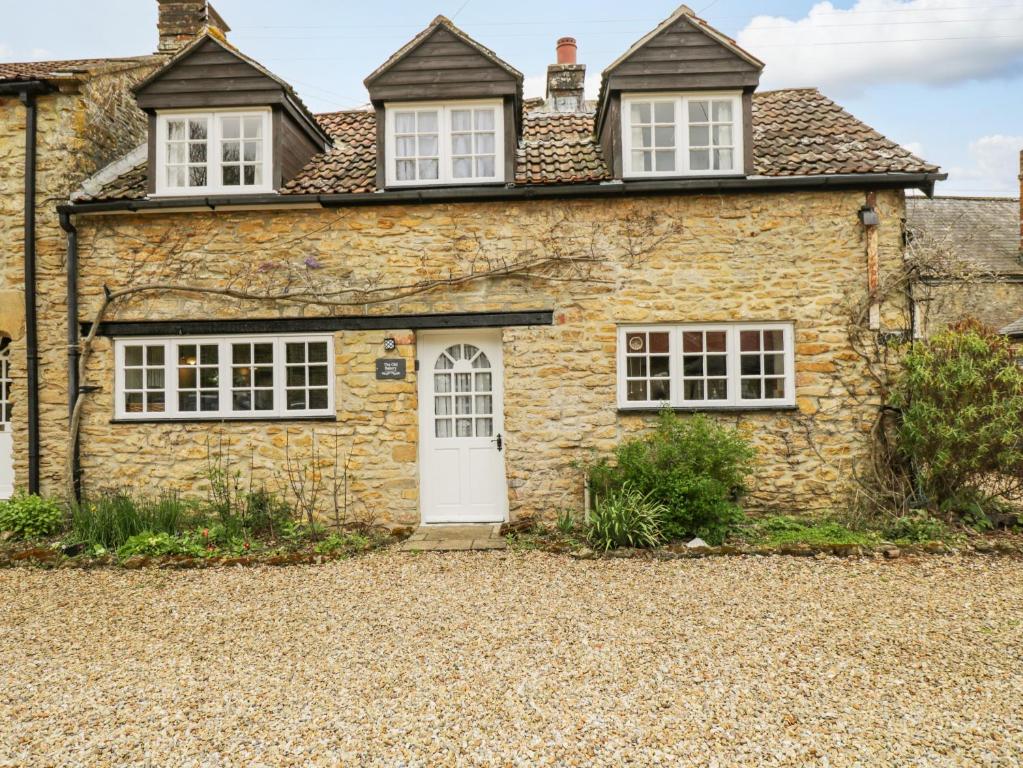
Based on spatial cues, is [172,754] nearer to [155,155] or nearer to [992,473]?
[155,155]

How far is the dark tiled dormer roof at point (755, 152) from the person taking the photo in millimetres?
8164

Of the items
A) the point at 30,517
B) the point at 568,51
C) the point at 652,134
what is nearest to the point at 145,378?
the point at 30,517

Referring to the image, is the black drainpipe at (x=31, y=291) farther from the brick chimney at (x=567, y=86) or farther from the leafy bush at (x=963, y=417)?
the leafy bush at (x=963, y=417)

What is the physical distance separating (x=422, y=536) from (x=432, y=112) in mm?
5517

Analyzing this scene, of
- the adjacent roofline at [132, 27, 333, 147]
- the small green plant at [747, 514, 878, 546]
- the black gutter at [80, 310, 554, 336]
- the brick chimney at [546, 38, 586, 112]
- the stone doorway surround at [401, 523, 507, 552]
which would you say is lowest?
the stone doorway surround at [401, 523, 507, 552]

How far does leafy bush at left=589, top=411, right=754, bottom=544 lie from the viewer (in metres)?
7.18

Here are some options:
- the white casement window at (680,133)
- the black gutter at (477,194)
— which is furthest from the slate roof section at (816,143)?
the white casement window at (680,133)

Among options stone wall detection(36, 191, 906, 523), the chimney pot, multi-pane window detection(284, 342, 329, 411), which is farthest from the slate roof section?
multi-pane window detection(284, 342, 329, 411)

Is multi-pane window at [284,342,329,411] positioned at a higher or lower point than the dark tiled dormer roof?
lower

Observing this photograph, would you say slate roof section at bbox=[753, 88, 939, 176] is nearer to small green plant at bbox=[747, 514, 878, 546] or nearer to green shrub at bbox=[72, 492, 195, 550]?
small green plant at bbox=[747, 514, 878, 546]

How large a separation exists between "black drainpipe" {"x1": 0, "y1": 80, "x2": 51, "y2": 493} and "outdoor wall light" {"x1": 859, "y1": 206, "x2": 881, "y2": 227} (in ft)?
34.5

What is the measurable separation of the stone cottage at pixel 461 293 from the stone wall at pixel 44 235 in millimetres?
71

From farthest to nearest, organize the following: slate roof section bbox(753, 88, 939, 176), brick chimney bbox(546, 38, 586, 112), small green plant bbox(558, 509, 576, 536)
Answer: brick chimney bbox(546, 38, 586, 112), slate roof section bbox(753, 88, 939, 176), small green plant bbox(558, 509, 576, 536)

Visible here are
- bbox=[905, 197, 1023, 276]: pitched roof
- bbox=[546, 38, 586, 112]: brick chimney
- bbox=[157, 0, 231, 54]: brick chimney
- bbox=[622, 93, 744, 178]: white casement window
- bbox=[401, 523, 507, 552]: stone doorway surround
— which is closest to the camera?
bbox=[401, 523, 507, 552]: stone doorway surround
